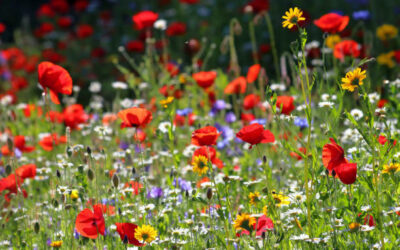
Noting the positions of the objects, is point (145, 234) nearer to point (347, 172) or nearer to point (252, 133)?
point (252, 133)

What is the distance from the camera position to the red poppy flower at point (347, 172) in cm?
190

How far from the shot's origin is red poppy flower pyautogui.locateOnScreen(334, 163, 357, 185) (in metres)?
1.90

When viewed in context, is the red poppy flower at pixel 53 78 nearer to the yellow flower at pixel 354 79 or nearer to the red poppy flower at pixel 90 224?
the red poppy flower at pixel 90 224

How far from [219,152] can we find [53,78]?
53.5 inches

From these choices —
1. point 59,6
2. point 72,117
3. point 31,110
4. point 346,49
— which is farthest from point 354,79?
point 59,6

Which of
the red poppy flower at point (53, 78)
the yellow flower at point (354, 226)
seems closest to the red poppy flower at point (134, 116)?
the red poppy flower at point (53, 78)

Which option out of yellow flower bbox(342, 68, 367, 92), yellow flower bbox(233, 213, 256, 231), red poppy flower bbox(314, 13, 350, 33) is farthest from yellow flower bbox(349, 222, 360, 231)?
red poppy flower bbox(314, 13, 350, 33)

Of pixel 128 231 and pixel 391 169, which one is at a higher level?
pixel 391 169

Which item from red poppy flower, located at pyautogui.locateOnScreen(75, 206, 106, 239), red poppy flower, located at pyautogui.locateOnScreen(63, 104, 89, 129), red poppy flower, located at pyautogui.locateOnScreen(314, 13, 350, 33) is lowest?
red poppy flower, located at pyautogui.locateOnScreen(75, 206, 106, 239)

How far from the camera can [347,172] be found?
1896 mm

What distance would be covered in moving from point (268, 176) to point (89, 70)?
4.96 metres

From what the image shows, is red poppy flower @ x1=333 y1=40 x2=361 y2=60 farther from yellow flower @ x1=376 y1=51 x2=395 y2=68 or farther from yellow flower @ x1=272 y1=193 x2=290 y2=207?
yellow flower @ x1=272 y1=193 x2=290 y2=207

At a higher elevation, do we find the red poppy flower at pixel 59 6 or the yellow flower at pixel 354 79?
the red poppy flower at pixel 59 6

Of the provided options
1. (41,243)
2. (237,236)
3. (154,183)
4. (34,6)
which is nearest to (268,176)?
(237,236)
